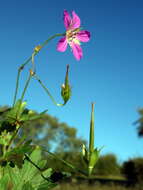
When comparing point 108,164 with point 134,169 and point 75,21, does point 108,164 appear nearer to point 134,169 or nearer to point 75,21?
point 134,169

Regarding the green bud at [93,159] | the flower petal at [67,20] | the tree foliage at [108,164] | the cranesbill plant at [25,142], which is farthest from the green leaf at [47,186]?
the tree foliage at [108,164]

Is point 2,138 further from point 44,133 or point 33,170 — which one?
point 44,133

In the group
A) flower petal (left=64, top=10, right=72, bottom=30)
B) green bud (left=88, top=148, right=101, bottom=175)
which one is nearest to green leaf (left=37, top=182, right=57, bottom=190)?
green bud (left=88, top=148, right=101, bottom=175)

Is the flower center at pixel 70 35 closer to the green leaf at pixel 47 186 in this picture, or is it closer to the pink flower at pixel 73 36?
the pink flower at pixel 73 36

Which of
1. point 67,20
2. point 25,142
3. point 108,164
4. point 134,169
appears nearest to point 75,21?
point 67,20

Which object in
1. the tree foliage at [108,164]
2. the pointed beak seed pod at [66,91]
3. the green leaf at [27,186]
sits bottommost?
the green leaf at [27,186]

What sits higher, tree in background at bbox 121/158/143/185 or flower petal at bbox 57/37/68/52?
tree in background at bbox 121/158/143/185

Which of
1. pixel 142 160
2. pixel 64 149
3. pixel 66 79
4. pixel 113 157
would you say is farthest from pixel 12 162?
pixel 64 149

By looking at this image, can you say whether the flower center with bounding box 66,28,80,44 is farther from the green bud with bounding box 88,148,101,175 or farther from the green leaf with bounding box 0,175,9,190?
the green leaf with bounding box 0,175,9,190
